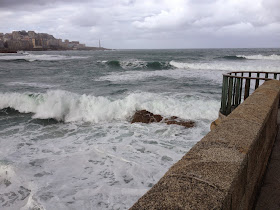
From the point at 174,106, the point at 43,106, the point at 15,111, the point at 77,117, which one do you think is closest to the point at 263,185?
the point at 174,106

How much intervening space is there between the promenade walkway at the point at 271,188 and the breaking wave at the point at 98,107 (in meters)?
6.38

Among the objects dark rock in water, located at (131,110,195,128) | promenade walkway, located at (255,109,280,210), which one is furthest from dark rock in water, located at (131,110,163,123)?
promenade walkway, located at (255,109,280,210)

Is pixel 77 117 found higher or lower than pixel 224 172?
lower

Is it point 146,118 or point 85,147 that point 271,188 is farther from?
point 146,118

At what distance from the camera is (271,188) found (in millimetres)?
2670

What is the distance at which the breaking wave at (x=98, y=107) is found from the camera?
10.2 metres

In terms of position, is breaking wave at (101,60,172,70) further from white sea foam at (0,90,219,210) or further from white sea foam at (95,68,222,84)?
white sea foam at (0,90,219,210)

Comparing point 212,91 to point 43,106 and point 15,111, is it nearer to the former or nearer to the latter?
point 43,106

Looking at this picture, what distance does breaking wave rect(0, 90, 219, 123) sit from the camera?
1023 cm

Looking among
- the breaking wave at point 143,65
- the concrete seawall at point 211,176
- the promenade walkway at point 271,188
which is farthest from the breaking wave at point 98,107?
the breaking wave at point 143,65

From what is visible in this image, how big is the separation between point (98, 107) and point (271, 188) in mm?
9189

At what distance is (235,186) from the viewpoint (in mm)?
1353

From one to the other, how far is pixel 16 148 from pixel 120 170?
3533 millimetres

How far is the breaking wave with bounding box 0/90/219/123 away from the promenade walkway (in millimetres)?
6378
